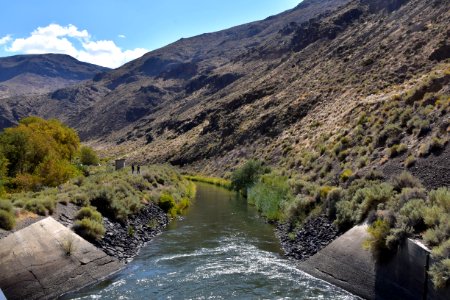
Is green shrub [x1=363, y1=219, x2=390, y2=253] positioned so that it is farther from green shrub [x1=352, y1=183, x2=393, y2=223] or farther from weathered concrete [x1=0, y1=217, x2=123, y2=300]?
weathered concrete [x1=0, y1=217, x2=123, y2=300]

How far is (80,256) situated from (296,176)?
2914 cm

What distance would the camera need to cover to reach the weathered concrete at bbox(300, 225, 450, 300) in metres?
16.3

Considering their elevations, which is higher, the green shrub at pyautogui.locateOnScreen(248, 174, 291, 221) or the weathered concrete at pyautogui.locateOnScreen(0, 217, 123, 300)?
the weathered concrete at pyautogui.locateOnScreen(0, 217, 123, 300)

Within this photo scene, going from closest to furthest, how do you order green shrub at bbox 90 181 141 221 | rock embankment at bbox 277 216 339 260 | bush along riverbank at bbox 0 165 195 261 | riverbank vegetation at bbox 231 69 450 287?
riverbank vegetation at bbox 231 69 450 287 < bush along riverbank at bbox 0 165 195 261 < rock embankment at bbox 277 216 339 260 < green shrub at bbox 90 181 141 221

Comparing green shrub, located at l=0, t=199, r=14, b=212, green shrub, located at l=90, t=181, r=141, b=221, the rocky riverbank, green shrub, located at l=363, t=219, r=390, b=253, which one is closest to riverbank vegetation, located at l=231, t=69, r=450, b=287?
green shrub, located at l=363, t=219, r=390, b=253

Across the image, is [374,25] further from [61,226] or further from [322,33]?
[61,226]

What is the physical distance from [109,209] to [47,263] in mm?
11571

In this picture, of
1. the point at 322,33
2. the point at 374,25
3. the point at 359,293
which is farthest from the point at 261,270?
the point at 322,33

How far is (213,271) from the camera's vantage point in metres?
23.6

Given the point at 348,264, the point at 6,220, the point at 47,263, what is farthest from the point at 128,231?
the point at 348,264

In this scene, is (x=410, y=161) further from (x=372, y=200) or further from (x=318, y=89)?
(x=318, y=89)

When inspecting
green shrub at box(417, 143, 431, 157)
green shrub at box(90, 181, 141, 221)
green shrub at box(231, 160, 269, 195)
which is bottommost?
green shrub at box(231, 160, 269, 195)

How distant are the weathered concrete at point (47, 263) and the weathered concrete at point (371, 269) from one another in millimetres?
11041

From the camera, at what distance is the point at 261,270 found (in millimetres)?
23797
